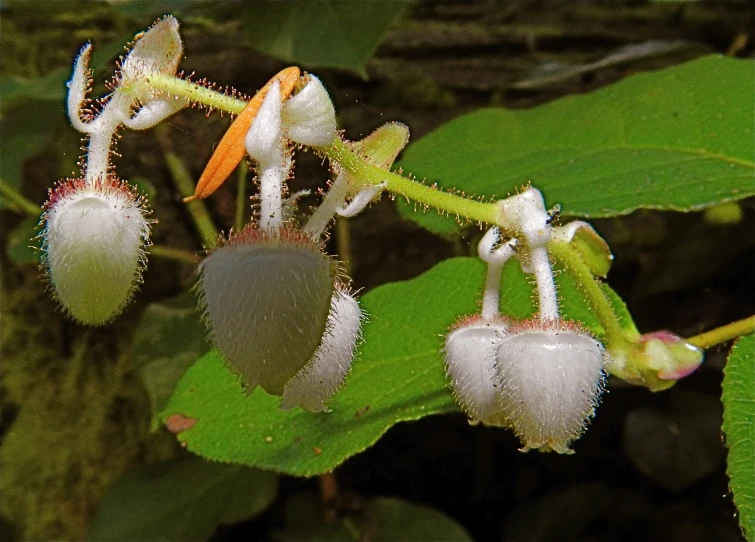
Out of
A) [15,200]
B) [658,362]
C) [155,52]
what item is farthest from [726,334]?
[15,200]

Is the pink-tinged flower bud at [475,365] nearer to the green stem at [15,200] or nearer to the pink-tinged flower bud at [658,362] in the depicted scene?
the pink-tinged flower bud at [658,362]

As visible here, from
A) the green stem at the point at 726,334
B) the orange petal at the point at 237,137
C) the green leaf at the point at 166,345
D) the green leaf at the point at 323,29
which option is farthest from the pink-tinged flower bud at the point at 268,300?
the green leaf at the point at 166,345

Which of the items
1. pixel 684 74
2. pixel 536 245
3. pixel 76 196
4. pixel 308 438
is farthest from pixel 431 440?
pixel 76 196

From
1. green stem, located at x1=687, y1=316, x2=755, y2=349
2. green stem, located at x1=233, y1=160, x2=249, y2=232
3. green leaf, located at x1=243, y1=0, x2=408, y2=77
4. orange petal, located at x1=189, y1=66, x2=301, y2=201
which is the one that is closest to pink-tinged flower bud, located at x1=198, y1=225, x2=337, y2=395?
orange petal, located at x1=189, y1=66, x2=301, y2=201

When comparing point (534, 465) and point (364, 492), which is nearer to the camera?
point (534, 465)

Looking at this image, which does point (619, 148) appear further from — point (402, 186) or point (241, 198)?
point (241, 198)

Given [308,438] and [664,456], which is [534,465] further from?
[308,438]
